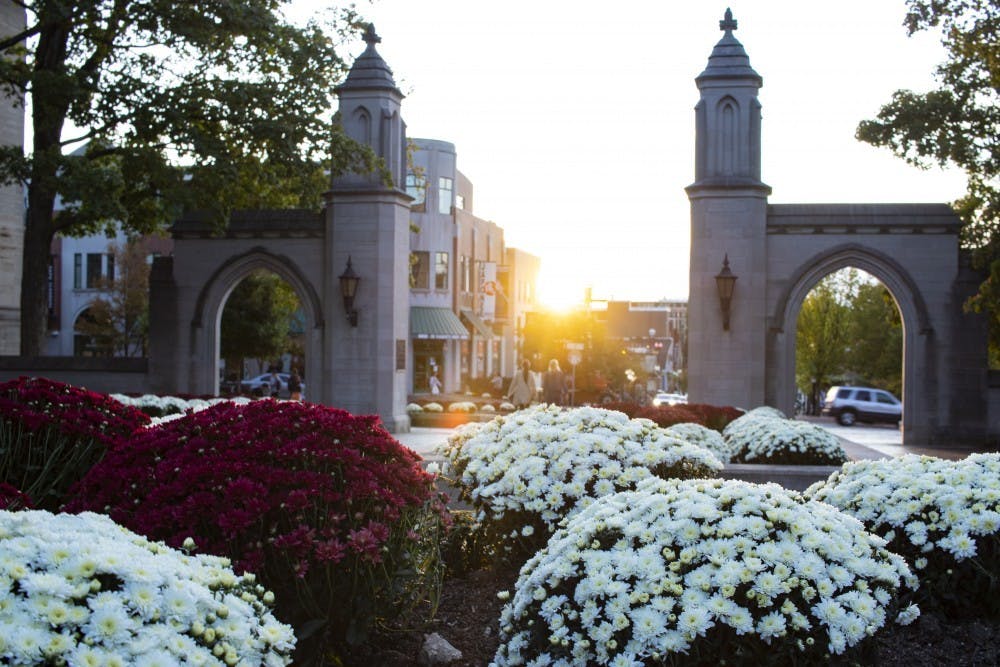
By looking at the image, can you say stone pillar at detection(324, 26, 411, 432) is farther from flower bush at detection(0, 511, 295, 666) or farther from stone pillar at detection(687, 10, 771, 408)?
flower bush at detection(0, 511, 295, 666)

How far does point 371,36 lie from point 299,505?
815 inches

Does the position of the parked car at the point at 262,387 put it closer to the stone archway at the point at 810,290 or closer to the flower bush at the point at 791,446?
the stone archway at the point at 810,290

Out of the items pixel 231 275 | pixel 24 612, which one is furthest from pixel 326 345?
pixel 24 612

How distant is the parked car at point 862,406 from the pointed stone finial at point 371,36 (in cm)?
2638

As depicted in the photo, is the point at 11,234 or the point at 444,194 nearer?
the point at 11,234

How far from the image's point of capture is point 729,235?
23.1 metres

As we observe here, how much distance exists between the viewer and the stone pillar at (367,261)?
24.0 metres

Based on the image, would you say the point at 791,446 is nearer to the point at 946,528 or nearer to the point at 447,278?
the point at 946,528

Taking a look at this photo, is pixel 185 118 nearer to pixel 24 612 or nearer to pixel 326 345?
pixel 326 345

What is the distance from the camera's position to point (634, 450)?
719 centimetres

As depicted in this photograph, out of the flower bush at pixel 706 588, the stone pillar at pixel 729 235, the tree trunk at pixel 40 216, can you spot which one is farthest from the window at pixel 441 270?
the flower bush at pixel 706 588

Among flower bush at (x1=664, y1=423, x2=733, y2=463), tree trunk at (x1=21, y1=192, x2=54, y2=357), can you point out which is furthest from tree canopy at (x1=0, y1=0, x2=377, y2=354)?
flower bush at (x1=664, y1=423, x2=733, y2=463)

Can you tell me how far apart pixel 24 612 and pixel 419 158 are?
54.5m

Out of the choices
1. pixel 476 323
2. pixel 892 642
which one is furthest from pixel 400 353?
pixel 476 323
